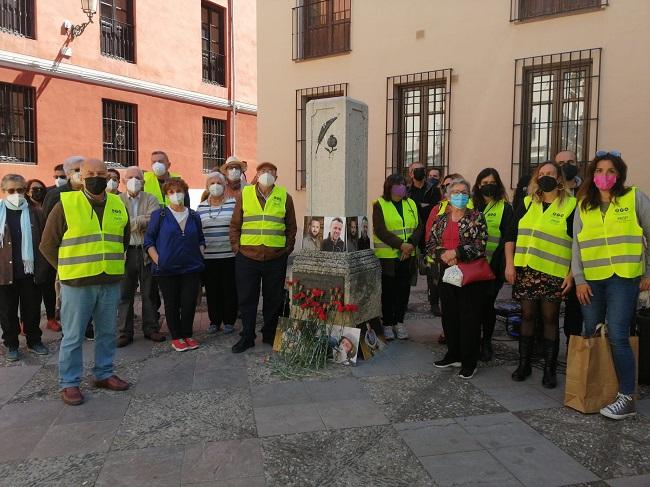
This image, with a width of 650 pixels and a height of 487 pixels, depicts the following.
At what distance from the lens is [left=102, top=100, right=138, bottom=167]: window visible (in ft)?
46.2

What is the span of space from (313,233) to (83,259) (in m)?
2.12

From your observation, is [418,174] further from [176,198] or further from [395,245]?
[176,198]

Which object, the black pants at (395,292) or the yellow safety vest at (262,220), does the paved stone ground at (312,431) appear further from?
the yellow safety vest at (262,220)

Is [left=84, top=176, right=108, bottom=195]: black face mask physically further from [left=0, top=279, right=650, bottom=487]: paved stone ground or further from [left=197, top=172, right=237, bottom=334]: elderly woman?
[left=197, top=172, right=237, bottom=334]: elderly woman

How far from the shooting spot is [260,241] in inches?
211

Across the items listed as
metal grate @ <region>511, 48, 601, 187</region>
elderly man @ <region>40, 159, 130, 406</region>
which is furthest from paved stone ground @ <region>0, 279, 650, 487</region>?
metal grate @ <region>511, 48, 601, 187</region>

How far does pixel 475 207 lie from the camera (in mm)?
5184

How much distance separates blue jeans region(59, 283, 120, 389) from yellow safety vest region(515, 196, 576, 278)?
3.25 m

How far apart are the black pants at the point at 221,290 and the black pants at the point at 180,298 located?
1.67 feet

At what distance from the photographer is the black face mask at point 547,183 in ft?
13.8

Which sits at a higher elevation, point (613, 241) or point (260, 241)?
point (613, 241)

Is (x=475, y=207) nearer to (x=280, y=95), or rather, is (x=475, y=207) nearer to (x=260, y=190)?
Answer: (x=260, y=190)

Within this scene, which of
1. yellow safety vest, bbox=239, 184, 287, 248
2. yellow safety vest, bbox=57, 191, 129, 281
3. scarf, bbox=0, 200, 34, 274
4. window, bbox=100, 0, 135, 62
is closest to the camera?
yellow safety vest, bbox=57, 191, 129, 281

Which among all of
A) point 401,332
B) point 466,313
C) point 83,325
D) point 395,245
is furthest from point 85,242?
point 401,332
